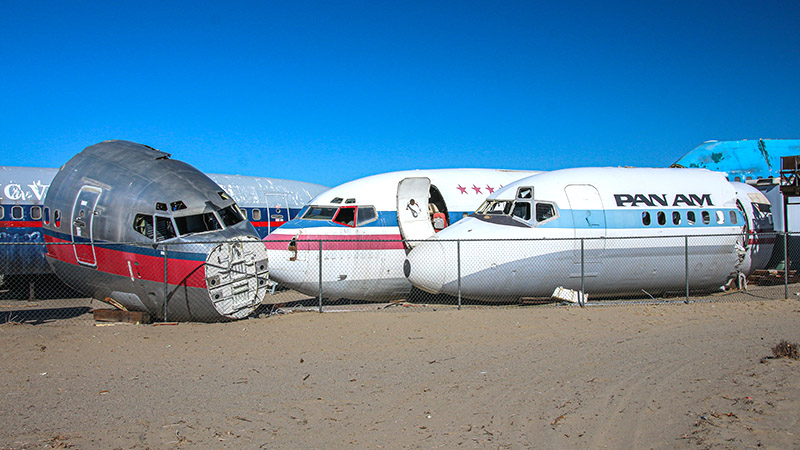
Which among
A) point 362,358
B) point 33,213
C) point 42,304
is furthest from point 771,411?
point 33,213

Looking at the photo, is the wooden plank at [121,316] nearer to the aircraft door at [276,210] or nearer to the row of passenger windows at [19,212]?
the row of passenger windows at [19,212]

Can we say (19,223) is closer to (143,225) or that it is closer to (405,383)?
(143,225)

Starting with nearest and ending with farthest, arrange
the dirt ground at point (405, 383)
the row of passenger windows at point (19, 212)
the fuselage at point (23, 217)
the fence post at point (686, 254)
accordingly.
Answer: the dirt ground at point (405, 383) → the fence post at point (686, 254) → the fuselage at point (23, 217) → the row of passenger windows at point (19, 212)

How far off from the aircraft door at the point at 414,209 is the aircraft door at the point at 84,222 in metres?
6.81

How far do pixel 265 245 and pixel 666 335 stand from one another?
29.0 feet

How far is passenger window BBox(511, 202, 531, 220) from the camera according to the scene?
539 inches

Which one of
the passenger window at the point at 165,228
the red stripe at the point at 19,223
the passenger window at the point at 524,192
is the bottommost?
the passenger window at the point at 165,228

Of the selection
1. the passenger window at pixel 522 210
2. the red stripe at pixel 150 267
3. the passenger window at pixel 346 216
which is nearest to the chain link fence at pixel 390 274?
the red stripe at pixel 150 267

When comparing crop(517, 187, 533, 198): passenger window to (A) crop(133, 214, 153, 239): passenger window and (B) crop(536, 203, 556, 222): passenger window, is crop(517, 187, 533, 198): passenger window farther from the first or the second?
(A) crop(133, 214, 153, 239): passenger window

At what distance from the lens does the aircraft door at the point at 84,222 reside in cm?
Answer: 1157

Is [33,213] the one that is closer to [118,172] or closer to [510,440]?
[118,172]

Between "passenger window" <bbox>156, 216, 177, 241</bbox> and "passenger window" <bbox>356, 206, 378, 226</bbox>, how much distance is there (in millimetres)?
4430

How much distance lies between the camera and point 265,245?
13.5 metres

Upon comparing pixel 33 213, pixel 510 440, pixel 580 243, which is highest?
pixel 33 213
